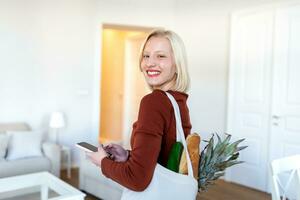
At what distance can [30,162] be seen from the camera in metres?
3.52

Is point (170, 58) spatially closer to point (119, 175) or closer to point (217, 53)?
point (119, 175)

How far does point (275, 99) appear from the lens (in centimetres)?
380

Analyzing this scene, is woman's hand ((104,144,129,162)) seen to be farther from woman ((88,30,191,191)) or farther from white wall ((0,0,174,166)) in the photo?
white wall ((0,0,174,166))

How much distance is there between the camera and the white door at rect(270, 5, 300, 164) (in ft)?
11.8

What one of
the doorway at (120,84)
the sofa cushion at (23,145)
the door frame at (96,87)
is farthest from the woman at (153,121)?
the doorway at (120,84)

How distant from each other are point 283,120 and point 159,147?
3.22 meters

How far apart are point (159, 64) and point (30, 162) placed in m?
2.97

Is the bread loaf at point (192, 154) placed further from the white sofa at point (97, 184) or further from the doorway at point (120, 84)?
the doorway at point (120, 84)

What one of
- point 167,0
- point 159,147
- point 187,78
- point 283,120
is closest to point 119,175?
point 159,147

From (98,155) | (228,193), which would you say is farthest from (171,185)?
(228,193)

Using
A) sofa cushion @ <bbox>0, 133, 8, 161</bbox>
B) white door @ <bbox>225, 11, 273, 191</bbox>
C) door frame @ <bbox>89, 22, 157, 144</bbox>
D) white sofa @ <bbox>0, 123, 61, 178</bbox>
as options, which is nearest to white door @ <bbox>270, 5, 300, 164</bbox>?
white door @ <bbox>225, 11, 273, 191</bbox>

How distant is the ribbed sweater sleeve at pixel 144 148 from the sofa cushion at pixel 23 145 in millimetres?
2987

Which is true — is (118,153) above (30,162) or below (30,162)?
above

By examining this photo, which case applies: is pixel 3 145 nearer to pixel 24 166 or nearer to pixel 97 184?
pixel 24 166
